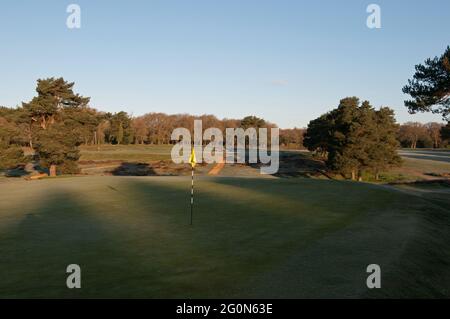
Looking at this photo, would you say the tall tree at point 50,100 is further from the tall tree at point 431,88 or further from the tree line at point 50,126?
the tall tree at point 431,88

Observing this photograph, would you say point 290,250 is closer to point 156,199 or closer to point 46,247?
point 46,247

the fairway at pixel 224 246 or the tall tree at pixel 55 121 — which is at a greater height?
the tall tree at pixel 55 121

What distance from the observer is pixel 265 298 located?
26.7 ft

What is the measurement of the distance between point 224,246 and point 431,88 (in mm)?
32059

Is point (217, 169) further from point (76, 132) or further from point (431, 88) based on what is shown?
point (431, 88)

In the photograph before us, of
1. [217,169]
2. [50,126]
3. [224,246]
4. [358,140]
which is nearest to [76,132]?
[50,126]

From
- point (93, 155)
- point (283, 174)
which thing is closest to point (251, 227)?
point (283, 174)

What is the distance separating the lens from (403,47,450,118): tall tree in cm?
3528

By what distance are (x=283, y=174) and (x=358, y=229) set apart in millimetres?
61326

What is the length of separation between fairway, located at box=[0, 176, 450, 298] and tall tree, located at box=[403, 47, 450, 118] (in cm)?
1749

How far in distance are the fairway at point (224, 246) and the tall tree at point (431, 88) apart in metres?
17.5

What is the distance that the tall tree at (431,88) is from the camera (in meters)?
35.3

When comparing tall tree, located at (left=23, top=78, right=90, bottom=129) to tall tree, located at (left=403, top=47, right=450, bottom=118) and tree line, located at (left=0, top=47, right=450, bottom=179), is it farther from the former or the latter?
tall tree, located at (left=403, top=47, right=450, bottom=118)

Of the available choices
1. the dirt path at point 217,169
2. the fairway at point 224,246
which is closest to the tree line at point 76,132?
the dirt path at point 217,169
